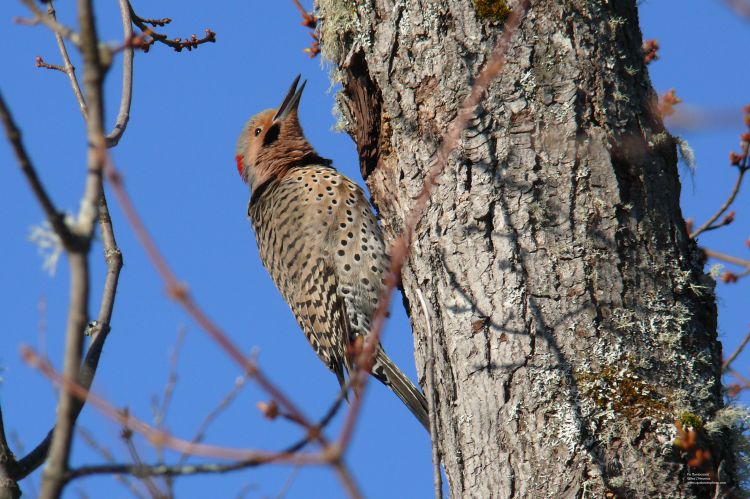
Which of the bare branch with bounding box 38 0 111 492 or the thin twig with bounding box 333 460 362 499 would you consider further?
the bare branch with bounding box 38 0 111 492

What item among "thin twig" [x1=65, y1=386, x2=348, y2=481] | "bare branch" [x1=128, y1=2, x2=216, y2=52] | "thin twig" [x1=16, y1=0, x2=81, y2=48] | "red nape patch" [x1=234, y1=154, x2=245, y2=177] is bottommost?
"thin twig" [x1=65, y1=386, x2=348, y2=481]

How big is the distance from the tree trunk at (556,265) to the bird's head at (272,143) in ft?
8.23

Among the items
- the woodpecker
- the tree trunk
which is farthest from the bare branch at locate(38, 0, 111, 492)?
the woodpecker

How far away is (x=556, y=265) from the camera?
3006mm

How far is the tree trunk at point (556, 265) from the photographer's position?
9.34 ft

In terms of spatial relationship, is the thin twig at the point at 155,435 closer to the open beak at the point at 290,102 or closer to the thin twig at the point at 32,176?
the thin twig at the point at 32,176

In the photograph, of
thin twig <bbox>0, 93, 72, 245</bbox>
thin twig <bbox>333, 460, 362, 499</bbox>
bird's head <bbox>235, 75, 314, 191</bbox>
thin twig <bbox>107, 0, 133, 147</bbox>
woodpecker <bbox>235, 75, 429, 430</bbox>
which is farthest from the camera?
bird's head <bbox>235, 75, 314, 191</bbox>

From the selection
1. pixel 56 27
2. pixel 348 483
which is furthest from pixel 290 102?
pixel 348 483

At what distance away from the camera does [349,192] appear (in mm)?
5152

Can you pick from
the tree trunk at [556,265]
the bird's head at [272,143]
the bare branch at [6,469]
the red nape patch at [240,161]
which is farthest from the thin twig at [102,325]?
the red nape patch at [240,161]

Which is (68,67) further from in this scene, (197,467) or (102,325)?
(197,467)

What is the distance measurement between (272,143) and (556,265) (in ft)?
11.2

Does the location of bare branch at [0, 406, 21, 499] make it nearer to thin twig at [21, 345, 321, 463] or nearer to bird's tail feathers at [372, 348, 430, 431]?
thin twig at [21, 345, 321, 463]

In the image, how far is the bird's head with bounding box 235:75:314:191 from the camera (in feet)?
19.5
